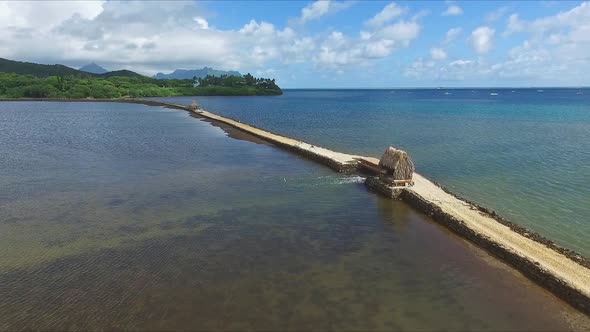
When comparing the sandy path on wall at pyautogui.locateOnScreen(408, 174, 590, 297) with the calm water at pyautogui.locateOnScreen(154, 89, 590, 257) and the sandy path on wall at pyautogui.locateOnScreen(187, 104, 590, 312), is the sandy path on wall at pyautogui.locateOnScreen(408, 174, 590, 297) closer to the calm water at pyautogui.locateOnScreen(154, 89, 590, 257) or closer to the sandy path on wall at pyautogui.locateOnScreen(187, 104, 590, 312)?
the sandy path on wall at pyautogui.locateOnScreen(187, 104, 590, 312)

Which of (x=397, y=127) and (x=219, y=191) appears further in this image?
(x=397, y=127)

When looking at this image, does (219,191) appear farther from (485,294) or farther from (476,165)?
(476,165)

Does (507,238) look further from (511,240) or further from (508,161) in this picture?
(508,161)

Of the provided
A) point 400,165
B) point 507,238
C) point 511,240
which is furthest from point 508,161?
point 511,240

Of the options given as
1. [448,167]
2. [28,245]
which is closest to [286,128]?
[448,167]

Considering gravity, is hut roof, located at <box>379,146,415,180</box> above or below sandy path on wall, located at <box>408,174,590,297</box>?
above

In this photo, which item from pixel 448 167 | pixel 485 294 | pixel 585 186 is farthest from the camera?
pixel 448 167

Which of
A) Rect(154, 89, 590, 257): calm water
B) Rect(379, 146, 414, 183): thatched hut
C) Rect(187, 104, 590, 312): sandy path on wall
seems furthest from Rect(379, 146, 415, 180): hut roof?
Rect(154, 89, 590, 257): calm water

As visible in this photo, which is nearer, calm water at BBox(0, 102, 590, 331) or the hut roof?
calm water at BBox(0, 102, 590, 331)

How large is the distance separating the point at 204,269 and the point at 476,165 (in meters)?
28.6

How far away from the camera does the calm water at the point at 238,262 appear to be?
12641 millimetres

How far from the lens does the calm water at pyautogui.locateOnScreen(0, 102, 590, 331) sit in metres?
12.6

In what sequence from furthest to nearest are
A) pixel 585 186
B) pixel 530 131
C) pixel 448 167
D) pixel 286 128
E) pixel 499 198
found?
pixel 286 128, pixel 530 131, pixel 448 167, pixel 585 186, pixel 499 198

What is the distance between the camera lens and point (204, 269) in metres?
15.5
